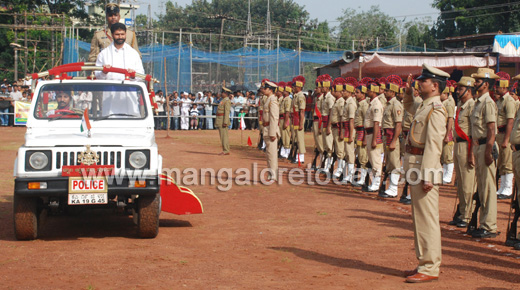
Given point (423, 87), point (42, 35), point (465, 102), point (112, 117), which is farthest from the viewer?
point (42, 35)

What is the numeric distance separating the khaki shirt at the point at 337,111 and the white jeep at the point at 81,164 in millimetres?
7074

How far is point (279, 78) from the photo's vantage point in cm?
3472

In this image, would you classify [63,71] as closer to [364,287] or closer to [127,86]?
[127,86]

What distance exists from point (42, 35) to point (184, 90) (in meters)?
20.3

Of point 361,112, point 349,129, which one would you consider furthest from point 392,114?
point 349,129

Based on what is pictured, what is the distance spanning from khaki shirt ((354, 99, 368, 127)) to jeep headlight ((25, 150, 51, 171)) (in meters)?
7.70

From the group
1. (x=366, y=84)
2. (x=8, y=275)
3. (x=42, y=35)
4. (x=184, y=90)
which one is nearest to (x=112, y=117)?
(x=8, y=275)

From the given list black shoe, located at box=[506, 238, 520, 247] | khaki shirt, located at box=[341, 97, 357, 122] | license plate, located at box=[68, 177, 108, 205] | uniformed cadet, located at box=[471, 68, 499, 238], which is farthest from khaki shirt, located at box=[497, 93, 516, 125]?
license plate, located at box=[68, 177, 108, 205]

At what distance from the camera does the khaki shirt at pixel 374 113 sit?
13.3 meters

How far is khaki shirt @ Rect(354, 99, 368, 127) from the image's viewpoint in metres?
14.3

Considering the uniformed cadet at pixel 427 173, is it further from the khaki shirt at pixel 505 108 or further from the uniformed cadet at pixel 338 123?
the uniformed cadet at pixel 338 123

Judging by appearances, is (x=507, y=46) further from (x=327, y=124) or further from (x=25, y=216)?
(x=25, y=216)

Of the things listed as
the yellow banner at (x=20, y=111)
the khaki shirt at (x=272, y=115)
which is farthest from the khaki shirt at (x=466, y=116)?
the yellow banner at (x=20, y=111)

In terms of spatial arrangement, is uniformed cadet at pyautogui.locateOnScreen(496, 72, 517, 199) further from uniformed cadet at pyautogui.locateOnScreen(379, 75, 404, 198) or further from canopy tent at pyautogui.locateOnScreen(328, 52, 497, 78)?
canopy tent at pyautogui.locateOnScreen(328, 52, 497, 78)
